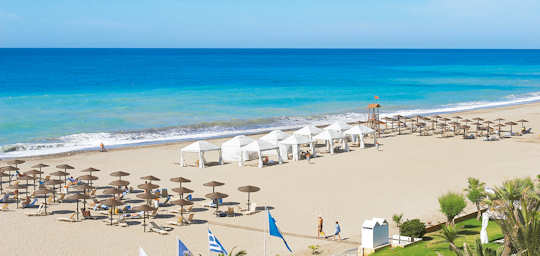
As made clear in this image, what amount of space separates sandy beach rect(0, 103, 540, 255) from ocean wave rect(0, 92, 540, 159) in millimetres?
3241

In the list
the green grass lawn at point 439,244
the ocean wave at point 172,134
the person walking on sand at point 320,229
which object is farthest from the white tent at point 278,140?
the green grass lawn at point 439,244

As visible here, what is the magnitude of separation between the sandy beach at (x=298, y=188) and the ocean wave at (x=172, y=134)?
324cm

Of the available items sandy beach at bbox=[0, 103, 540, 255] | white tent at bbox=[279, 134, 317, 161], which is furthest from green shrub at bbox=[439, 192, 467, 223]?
white tent at bbox=[279, 134, 317, 161]

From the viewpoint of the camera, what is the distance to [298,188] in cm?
2478

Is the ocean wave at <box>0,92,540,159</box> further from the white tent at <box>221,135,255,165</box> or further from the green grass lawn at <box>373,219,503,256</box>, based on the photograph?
the green grass lawn at <box>373,219,503,256</box>

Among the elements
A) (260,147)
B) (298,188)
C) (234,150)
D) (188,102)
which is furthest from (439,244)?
(188,102)

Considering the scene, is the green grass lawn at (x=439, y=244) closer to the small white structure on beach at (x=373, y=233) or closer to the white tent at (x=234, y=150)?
the small white structure on beach at (x=373, y=233)

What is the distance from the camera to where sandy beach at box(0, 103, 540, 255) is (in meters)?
18.0

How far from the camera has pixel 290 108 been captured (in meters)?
58.6

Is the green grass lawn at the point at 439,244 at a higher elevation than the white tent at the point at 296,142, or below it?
below

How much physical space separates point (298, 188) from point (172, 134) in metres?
20.0

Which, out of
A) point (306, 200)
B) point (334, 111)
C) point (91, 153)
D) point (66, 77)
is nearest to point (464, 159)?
point (306, 200)

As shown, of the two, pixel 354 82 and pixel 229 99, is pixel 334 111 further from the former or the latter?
pixel 354 82

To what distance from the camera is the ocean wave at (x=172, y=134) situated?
3653 centimetres
